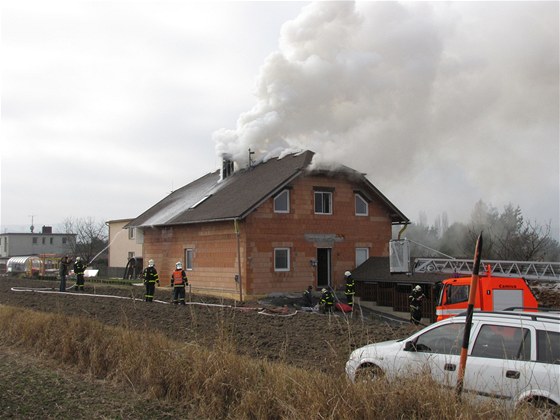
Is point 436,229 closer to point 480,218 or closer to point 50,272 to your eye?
point 480,218

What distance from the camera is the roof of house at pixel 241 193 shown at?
25.0 metres

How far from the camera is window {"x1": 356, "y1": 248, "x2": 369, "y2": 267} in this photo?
28.0 m

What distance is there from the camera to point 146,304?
2044 centimetres

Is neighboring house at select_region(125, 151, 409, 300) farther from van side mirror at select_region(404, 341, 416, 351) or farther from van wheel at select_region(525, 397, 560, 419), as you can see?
van wheel at select_region(525, 397, 560, 419)

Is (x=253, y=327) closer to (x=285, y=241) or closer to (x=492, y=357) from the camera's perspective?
(x=492, y=357)

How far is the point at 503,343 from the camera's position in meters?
7.33

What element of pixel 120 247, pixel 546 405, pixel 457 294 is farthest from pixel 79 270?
pixel 120 247

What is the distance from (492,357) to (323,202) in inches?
789

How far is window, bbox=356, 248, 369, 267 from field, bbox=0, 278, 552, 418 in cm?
989

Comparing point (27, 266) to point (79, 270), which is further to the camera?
point (27, 266)

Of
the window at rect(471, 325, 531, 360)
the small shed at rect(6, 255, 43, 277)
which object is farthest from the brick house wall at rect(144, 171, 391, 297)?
the small shed at rect(6, 255, 43, 277)

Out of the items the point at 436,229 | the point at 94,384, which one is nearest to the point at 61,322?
the point at 94,384

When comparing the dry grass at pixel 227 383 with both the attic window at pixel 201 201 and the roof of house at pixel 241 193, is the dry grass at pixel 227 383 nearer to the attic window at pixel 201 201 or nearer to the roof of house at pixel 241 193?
the roof of house at pixel 241 193

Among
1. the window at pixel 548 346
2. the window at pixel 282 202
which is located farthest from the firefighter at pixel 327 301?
the window at pixel 548 346
